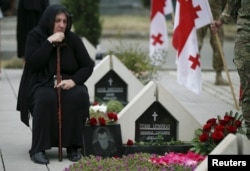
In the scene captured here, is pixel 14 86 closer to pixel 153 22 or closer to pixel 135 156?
pixel 153 22

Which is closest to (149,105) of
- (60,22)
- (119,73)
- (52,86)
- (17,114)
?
(52,86)

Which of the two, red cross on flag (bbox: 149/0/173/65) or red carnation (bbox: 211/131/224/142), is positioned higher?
red cross on flag (bbox: 149/0/173/65)

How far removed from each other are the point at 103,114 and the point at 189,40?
147cm

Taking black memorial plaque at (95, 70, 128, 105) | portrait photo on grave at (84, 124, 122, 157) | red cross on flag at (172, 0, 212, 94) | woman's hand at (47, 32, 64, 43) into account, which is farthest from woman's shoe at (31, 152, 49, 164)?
black memorial plaque at (95, 70, 128, 105)

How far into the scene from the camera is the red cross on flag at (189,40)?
344 inches

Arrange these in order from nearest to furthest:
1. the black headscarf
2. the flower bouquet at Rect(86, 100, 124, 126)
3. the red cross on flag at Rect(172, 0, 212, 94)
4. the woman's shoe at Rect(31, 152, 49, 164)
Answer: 1. the woman's shoe at Rect(31, 152, 49, 164)
2. the flower bouquet at Rect(86, 100, 124, 126)
3. the black headscarf
4. the red cross on flag at Rect(172, 0, 212, 94)

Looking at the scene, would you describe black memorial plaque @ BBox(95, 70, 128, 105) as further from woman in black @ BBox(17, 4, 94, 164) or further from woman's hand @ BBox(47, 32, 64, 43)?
woman's hand @ BBox(47, 32, 64, 43)

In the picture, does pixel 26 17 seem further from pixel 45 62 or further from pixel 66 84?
pixel 66 84

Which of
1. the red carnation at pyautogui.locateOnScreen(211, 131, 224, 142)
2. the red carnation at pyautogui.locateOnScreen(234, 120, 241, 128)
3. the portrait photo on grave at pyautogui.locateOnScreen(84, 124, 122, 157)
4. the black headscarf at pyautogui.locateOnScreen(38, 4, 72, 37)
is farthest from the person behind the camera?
the black headscarf at pyautogui.locateOnScreen(38, 4, 72, 37)

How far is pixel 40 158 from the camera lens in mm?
7027

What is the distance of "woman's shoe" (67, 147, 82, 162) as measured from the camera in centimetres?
712

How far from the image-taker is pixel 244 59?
6168 millimetres

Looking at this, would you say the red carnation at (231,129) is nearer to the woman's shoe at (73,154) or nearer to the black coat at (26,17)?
the woman's shoe at (73,154)

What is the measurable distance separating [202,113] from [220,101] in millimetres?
1193
